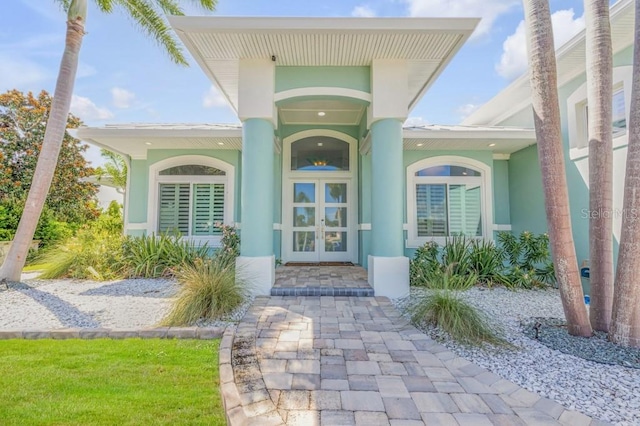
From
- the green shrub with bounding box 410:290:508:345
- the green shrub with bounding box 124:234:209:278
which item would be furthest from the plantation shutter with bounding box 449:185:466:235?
the green shrub with bounding box 124:234:209:278

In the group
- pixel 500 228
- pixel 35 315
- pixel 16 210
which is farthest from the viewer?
pixel 16 210

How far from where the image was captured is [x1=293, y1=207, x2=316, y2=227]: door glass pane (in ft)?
Result: 30.7

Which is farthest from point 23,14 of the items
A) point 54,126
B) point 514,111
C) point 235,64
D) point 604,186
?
point 514,111

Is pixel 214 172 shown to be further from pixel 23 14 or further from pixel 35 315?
pixel 23 14

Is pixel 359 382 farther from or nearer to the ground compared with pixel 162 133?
nearer to the ground

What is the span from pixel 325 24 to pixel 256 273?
4549mm

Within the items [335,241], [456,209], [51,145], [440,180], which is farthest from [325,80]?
[51,145]

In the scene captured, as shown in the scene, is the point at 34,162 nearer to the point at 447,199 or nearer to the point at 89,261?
the point at 89,261

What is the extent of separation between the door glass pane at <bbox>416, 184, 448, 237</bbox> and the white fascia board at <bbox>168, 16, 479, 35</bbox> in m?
4.58

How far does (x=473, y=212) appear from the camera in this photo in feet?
30.0

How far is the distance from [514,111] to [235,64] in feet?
28.2

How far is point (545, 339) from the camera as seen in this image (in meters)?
3.78

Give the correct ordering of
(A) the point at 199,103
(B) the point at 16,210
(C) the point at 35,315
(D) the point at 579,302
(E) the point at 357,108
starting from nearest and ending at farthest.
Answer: (D) the point at 579,302 → (C) the point at 35,315 → (E) the point at 357,108 → (B) the point at 16,210 → (A) the point at 199,103

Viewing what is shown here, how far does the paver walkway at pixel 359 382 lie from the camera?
7.51ft
